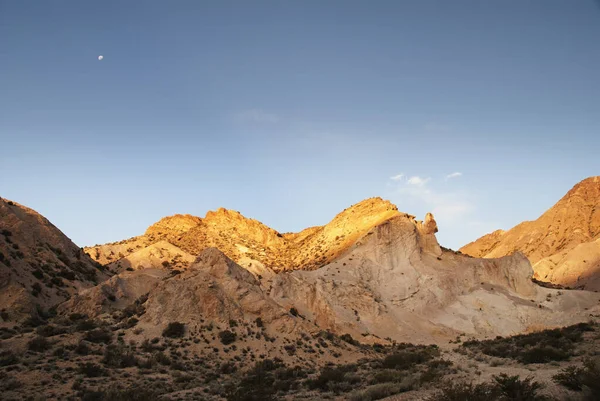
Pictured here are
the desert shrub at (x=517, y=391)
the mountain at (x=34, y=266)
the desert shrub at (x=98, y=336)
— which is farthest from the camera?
the mountain at (x=34, y=266)

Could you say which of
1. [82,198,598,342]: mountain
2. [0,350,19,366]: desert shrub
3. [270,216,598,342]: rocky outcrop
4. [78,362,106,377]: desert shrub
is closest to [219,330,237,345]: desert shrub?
[82,198,598,342]: mountain

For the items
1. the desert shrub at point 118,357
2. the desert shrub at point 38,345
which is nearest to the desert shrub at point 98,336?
the desert shrub at point 118,357

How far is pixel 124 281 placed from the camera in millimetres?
39125

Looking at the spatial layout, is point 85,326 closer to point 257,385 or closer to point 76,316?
point 76,316

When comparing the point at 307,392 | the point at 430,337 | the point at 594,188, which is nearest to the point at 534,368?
the point at 307,392

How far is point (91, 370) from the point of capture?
18672 millimetres

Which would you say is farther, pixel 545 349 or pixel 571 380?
pixel 545 349

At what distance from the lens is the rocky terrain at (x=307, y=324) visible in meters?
16.6

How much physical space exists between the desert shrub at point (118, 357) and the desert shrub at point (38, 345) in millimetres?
2747

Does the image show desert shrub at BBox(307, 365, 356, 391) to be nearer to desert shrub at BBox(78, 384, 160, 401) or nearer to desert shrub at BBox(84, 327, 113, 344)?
desert shrub at BBox(78, 384, 160, 401)

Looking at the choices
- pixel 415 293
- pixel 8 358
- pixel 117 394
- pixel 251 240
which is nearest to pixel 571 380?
pixel 117 394

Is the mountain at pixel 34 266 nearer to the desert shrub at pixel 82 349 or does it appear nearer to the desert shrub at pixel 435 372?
the desert shrub at pixel 82 349

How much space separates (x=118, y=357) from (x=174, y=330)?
4761 millimetres

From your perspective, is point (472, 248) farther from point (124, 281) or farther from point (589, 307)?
point (124, 281)
